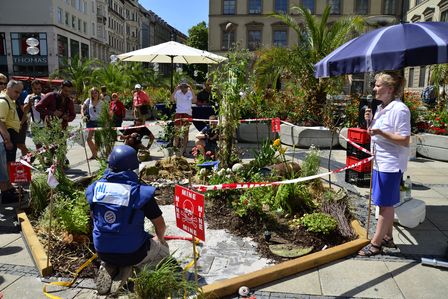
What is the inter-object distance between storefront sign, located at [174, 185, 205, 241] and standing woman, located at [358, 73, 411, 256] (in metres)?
2.08

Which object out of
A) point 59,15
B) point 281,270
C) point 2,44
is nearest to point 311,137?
point 281,270

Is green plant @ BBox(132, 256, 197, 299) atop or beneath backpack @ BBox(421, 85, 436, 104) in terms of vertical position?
beneath

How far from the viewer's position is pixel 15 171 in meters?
5.02

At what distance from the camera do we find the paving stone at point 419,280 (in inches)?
131

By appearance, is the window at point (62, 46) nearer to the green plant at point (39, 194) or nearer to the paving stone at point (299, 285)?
the green plant at point (39, 194)

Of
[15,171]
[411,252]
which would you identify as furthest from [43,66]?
[411,252]

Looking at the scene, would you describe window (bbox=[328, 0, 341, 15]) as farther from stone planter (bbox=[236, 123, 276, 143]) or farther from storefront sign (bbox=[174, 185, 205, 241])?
storefront sign (bbox=[174, 185, 205, 241])

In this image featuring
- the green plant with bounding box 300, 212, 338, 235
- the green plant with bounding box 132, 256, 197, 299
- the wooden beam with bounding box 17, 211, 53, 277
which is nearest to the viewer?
the green plant with bounding box 132, 256, 197, 299

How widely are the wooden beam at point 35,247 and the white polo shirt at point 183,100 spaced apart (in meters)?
5.54

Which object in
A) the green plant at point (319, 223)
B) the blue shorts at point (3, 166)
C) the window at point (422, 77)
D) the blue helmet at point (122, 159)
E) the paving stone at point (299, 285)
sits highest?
the window at point (422, 77)

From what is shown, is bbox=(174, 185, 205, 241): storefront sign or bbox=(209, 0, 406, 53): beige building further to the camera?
bbox=(209, 0, 406, 53): beige building

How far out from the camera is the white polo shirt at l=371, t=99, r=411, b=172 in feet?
12.3

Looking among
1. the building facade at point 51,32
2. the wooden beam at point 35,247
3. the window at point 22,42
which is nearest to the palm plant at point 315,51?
the wooden beam at point 35,247

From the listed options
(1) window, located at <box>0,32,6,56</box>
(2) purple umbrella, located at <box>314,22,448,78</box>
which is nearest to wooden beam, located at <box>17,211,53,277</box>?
(2) purple umbrella, located at <box>314,22,448,78</box>
